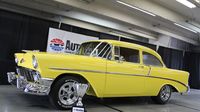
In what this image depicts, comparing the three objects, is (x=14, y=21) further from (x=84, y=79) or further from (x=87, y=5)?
(x=84, y=79)

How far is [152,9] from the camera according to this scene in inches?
364

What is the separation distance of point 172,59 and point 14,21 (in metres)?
10.5

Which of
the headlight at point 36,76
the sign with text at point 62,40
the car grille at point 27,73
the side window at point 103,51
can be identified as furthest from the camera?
the sign with text at point 62,40

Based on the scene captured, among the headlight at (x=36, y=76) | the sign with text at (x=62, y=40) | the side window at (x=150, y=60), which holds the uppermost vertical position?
the sign with text at (x=62, y=40)

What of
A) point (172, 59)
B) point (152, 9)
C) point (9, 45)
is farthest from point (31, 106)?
point (172, 59)

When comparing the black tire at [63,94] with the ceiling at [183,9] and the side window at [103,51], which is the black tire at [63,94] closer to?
the side window at [103,51]

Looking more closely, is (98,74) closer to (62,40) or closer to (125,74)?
(125,74)

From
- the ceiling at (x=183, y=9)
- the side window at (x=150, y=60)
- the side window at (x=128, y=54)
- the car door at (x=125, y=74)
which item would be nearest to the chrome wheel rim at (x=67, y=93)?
the car door at (x=125, y=74)

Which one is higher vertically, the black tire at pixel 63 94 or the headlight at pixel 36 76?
the headlight at pixel 36 76

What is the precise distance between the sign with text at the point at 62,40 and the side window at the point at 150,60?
3573mm

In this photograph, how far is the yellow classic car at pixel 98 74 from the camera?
4598 mm

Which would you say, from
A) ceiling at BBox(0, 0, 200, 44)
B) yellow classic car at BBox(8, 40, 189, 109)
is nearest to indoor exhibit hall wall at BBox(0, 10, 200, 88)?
ceiling at BBox(0, 0, 200, 44)

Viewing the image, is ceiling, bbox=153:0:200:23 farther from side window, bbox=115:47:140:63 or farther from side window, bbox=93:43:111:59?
side window, bbox=93:43:111:59

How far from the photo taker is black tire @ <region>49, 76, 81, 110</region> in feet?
15.3
